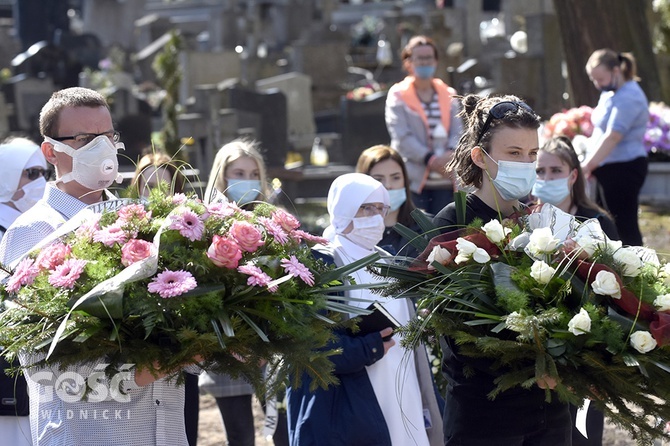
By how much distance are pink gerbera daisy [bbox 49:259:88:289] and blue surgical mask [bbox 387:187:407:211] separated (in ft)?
9.53

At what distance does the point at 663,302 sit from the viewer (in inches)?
136

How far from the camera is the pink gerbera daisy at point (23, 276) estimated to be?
10.9ft

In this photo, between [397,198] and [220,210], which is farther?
[397,198]

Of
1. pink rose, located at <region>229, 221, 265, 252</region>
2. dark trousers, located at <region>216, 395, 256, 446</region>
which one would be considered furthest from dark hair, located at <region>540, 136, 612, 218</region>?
pink rose, located at <region>229, 221, 265, 252</region>

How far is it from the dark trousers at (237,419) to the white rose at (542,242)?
2501 mm

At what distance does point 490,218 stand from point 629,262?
622 mm

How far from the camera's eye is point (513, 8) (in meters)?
22.5

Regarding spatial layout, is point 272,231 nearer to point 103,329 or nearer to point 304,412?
point 103,329

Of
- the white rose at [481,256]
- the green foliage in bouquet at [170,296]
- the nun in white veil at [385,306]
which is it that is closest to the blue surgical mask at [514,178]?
the white rose at [481,256]

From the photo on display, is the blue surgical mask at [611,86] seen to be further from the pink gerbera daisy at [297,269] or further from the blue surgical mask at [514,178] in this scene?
the pink gerbera daisy at [297,269]

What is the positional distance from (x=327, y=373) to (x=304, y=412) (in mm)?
1262

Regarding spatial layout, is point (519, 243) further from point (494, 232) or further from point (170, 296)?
point (170, 296)

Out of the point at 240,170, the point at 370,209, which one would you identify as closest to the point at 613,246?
the point at 370,209

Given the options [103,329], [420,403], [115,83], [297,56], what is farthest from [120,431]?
[115,83]
